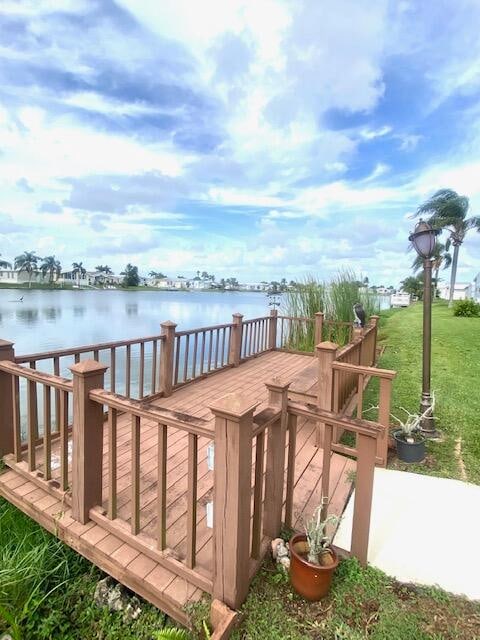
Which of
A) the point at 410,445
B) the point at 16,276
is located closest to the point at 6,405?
the point at 410,445

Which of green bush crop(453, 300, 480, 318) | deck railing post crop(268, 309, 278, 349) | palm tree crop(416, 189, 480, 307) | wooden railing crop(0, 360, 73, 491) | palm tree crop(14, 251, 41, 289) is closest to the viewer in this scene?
wooden railing crop(0, 360, 73, 491)

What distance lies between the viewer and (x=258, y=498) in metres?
1.79

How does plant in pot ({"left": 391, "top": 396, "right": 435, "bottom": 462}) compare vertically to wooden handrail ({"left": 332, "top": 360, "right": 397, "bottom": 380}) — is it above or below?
below

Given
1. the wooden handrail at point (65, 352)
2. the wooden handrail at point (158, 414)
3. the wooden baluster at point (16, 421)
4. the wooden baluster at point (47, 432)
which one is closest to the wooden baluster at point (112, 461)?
the wooden handrail at point (158, 414)

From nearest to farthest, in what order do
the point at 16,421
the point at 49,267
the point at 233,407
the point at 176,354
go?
the point at 233,407 → the point at 16,421 → the point at 176,354 → the point at 49,267

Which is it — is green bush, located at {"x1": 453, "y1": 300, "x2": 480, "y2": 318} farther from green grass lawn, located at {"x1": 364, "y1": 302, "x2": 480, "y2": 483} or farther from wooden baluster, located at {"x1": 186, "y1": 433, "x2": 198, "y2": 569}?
wooden baluster, located at {"x1": 186, "y1": 433, "x2": 198, "y2": 569}

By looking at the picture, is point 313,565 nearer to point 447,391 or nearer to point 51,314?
point 447,391

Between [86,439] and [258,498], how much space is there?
1102 millimetres

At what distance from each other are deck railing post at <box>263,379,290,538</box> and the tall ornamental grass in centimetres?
601

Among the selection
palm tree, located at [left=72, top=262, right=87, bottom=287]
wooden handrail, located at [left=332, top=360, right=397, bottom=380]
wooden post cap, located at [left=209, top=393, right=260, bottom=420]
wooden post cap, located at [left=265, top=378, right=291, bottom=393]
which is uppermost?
palm tree, located at [left=72, top=262, right=87, bottom=287]

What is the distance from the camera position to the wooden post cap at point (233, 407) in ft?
4.72

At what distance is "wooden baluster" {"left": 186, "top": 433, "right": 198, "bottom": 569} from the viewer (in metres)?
1.69

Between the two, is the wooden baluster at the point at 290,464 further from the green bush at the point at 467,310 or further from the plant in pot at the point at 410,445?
the green bush at the point at 467,310

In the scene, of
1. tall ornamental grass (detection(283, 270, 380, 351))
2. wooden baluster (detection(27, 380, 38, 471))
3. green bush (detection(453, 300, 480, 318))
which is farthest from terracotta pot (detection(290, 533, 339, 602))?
green bush (detection(453, 300, 480, 318))
